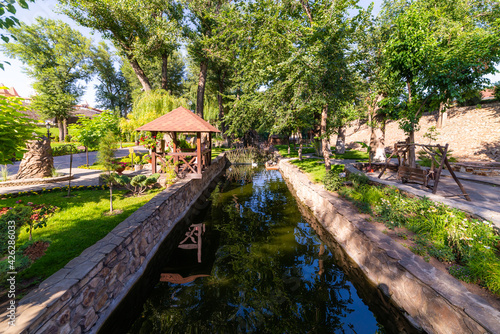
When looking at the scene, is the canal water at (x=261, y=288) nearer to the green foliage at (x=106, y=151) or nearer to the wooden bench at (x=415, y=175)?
the green foliage at (x=106, y=151)

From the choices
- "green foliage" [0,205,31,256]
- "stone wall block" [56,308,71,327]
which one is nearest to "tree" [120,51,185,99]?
"green foliage" [0,205,31,256]

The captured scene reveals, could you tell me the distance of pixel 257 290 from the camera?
4.66 meters

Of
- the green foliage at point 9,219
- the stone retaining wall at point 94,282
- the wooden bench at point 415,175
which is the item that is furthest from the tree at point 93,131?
the wooden bench at point 415,175

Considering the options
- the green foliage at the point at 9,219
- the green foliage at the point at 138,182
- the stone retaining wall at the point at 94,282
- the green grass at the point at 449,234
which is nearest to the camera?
the stone retaining wall at the point at 94,282

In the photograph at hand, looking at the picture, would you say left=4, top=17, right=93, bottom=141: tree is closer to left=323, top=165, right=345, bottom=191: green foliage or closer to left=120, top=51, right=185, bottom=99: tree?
left=120, top=51, right=185, bottom=99: tree

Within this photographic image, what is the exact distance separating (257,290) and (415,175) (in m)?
7.85

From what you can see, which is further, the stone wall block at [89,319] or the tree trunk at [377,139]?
the tree trunk at [377,139]

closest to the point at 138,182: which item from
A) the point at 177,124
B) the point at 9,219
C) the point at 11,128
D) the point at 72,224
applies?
the point at 72,224

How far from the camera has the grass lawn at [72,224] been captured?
12.9 ft

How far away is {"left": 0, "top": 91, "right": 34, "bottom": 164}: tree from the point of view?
452 cm

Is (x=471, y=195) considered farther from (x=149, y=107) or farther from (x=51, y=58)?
(x=51, y=58)

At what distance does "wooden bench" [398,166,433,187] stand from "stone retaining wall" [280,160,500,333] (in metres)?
3.50

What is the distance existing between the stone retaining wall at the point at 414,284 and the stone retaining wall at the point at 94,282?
18.7 feet

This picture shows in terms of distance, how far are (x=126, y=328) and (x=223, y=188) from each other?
10.3 metres
